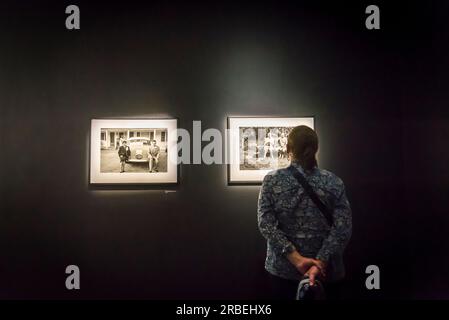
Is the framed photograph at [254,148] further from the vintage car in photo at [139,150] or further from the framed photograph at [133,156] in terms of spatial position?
the vintage car in photo at [139,150]

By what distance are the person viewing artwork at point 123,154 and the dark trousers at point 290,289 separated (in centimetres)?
170

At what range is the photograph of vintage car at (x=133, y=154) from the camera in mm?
2855

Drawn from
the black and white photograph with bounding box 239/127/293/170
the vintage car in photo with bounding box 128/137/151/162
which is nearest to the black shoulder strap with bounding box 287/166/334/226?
the black and white photograph with bounding box 239/127/293/170

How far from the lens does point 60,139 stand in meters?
2.90

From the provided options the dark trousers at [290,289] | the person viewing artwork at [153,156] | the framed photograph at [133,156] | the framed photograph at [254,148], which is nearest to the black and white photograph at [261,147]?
the framed photograph at [254,148]

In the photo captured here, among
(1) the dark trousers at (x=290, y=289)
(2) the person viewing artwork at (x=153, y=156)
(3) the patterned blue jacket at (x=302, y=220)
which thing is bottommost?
(1) the dark trousers at (x=290, y=289)

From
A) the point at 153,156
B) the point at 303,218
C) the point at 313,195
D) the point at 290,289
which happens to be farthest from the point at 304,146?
the point at 153,156

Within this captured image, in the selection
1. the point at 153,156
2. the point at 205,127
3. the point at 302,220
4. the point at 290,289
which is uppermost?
the point at 205,127

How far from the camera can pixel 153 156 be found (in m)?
2.86

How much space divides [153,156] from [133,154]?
185 mm

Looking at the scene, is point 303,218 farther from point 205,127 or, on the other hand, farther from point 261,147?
point 205,127

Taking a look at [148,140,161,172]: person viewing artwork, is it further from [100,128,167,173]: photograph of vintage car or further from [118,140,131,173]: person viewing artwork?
[118,140,131,173]: person viewing artwork

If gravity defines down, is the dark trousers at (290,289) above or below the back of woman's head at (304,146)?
below

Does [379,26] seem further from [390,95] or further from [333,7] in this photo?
[390,95]
